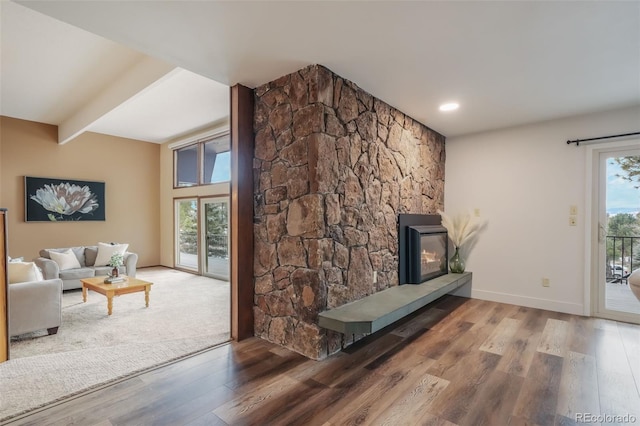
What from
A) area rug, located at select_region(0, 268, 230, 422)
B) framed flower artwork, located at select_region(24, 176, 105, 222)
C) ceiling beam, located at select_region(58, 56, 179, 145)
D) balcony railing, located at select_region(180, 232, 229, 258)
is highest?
ceiling beam, located at select_region(58, 56, 179, 145)

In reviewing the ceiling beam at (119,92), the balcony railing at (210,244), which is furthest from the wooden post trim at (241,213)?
the balcony railing at (210,244)

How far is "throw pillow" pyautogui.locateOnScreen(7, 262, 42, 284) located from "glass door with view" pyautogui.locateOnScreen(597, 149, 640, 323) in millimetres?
6354

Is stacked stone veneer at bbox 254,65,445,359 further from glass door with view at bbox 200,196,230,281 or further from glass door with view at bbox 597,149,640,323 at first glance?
glass door with view at bbox 200,196,230,281

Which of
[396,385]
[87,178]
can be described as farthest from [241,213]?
[87,178]

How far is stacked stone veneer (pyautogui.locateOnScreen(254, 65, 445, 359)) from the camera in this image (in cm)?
254

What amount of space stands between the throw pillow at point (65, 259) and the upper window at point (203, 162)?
2542 millimetres

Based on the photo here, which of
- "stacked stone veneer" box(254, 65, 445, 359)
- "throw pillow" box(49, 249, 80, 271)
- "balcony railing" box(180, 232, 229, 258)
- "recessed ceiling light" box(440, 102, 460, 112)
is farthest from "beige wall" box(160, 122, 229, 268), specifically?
"recessed ceiling light" box(440, 102, 460, 112)

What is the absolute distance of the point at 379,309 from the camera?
2.60 meters

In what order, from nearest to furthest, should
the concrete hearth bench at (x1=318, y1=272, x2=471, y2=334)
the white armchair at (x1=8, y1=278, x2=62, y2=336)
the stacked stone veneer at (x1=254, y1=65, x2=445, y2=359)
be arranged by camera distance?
the concrete hearth bench at (x1=318, y1=272, x2=471, y2=334)
the stacked stone veneer at (x1=254, y1=65, x2=445, y2=359)
the white armchair at (x1=8, y1=278, x2=62, y2=336)

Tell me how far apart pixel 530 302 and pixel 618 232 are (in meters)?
1.28

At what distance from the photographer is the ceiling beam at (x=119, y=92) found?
3350mm

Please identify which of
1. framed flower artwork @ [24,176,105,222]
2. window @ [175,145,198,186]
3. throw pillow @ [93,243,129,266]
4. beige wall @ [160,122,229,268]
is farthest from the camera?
beige wall @ [160,122,229,268]

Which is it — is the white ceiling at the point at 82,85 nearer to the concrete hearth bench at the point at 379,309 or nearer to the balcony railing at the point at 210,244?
the balcony railing at the point at 210,244

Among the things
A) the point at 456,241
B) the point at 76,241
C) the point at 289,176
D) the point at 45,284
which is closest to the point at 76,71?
the point at 45,284
